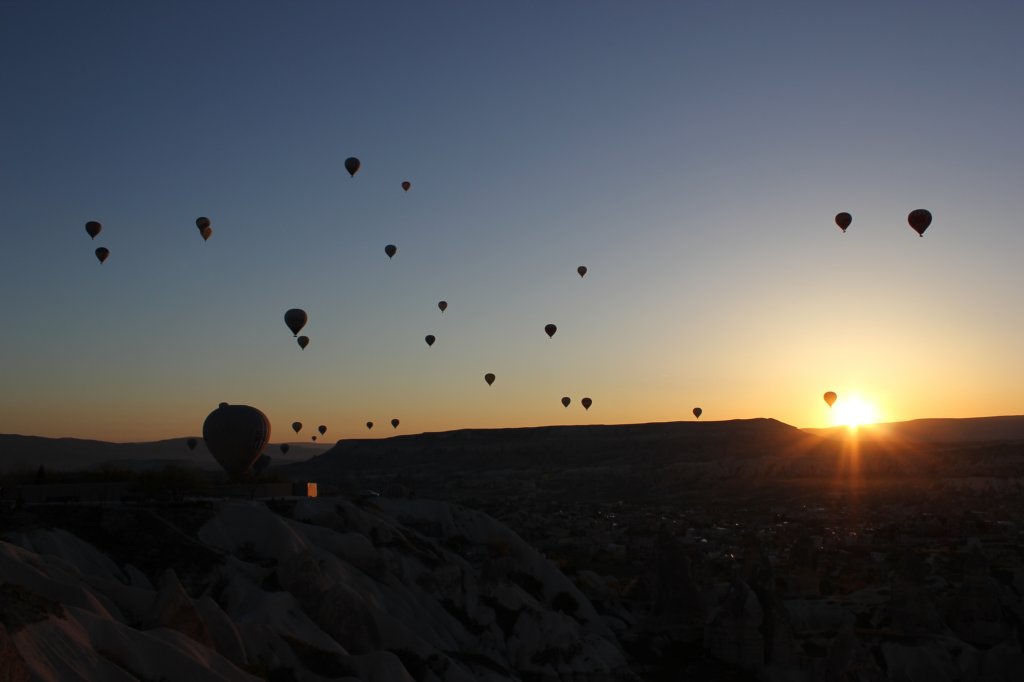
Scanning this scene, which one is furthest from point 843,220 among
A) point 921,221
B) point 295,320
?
point 295,320

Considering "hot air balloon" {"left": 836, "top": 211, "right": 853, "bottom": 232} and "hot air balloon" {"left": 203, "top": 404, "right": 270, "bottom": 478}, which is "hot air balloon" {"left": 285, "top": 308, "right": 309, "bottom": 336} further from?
"hot air balloon" {"left": 836, "top": 211, "right": 853, "bottom": 232}

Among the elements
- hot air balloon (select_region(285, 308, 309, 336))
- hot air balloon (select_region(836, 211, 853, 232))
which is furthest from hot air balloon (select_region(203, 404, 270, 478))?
hot air balloon (select_region(836, 211, 853, 232))

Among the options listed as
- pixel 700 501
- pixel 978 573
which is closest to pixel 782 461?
pixel 700 501

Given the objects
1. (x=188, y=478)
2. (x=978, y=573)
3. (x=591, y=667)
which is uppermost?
(x=188, y=478)

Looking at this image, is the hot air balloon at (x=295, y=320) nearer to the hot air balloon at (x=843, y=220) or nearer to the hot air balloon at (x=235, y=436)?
the hot air balloon at (x=235, y=436)

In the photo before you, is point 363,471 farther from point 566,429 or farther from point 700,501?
point 700,501

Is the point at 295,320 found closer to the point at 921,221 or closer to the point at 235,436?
the point at 235,436

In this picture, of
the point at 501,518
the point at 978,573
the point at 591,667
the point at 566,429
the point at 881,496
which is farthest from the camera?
the point at 566,429
